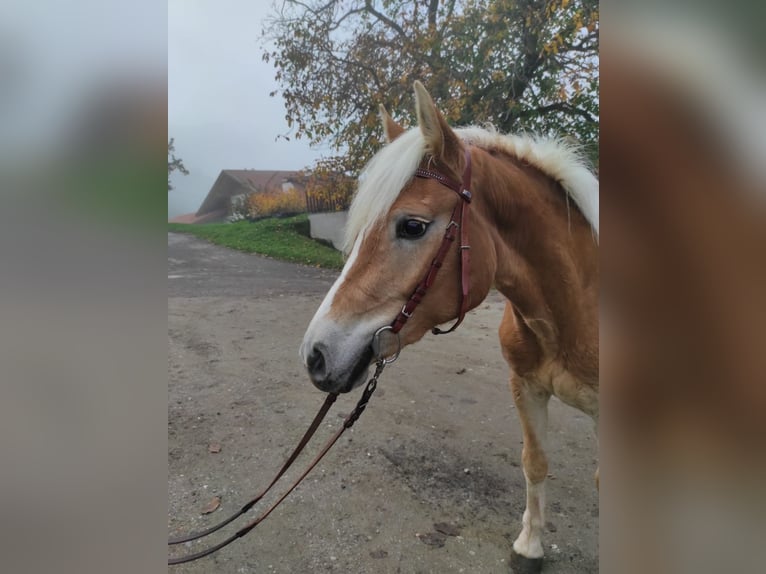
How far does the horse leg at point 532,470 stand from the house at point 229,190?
1672 centimetres

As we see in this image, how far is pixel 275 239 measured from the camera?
44.3 feet

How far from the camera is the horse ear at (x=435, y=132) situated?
1303mm

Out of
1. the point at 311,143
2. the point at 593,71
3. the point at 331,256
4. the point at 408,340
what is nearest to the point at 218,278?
the point at 331,256

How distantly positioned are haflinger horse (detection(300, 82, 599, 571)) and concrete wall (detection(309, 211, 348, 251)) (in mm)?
10472

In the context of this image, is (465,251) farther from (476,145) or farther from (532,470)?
(532,470)

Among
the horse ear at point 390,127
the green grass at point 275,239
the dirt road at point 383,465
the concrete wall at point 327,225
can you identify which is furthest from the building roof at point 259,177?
the horse ear at point 390,127

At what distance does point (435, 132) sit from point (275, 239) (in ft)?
41.9

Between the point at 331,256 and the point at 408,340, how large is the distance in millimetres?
10030

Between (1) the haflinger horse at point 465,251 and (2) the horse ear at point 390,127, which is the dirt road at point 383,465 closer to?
(1) the haflinger horse at point 465,251

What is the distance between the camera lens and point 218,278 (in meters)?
9.63
